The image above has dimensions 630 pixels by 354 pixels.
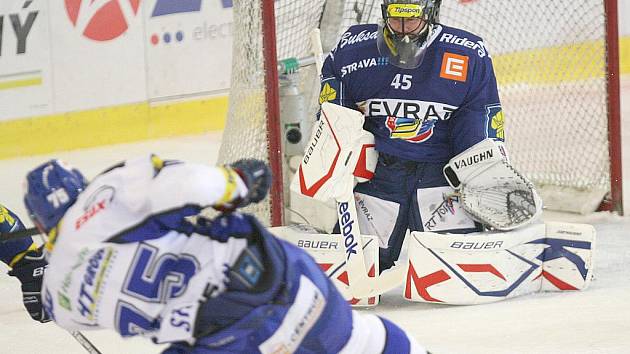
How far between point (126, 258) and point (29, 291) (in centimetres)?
130

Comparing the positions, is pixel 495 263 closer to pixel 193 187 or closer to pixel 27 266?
pixel 27 266

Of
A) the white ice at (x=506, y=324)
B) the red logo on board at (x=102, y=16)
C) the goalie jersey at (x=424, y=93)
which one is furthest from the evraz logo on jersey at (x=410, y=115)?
the red logo on board at (x=102, y=16)

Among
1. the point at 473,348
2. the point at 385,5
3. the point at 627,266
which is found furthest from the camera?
the point at 627,266

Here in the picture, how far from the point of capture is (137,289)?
2090mm

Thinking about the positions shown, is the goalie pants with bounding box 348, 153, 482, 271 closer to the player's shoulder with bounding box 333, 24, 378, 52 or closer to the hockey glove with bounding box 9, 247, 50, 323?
the player's shoulder with bounding box 333, 24, 378, 52

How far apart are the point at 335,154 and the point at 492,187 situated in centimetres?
51

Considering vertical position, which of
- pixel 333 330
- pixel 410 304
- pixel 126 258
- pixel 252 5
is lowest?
pixel 410 304

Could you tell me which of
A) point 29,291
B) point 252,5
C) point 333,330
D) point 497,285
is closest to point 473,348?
point 497,285

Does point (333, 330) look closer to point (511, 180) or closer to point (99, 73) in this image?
point (511, 180)

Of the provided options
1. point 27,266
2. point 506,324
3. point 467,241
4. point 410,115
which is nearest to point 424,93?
point 410,115

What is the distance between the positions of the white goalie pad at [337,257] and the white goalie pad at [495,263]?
14cm

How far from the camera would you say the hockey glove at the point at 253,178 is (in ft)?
7.11

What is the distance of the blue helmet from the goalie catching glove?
5.68 feet

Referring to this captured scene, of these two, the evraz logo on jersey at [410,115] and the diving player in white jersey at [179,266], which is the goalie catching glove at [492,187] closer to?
the evraz logo on jersey at [410,115]
